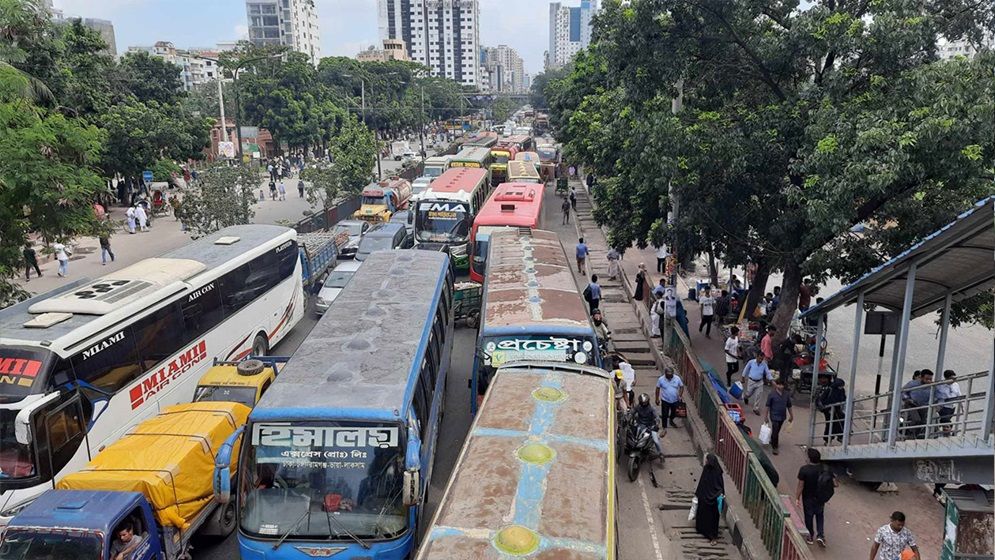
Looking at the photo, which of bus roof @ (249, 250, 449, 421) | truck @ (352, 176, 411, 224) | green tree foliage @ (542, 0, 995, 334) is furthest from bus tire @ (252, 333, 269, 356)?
truck @ (352, 176, 411, 224)

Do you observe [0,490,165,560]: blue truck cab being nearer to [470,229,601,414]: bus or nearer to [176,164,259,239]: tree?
[470,229,601,414]: bus

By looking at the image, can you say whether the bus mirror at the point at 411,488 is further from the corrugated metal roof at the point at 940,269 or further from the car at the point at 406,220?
the car at the point at 406,220

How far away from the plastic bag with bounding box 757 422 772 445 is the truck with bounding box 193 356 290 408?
8485 millimetres

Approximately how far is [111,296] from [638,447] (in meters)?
8.83

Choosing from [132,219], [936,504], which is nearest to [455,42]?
[132,219]

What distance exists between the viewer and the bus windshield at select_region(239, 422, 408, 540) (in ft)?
24.8

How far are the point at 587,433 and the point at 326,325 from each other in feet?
15.4

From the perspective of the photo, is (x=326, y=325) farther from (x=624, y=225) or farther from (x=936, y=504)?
(x=624, y=225)

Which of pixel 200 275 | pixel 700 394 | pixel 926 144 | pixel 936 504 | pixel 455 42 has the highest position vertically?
pixel 455 42

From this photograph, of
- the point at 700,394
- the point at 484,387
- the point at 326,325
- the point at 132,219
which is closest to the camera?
the point at 326,325

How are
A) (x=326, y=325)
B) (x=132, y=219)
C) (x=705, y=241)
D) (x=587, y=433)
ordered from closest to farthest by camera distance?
(x=587, y=433), (x=326, y=325), (x=705, y=241), (x=132, y=219)

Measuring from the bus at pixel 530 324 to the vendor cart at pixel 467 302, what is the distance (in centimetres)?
429

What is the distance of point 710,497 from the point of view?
962cm

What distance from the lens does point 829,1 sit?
1408 cm
